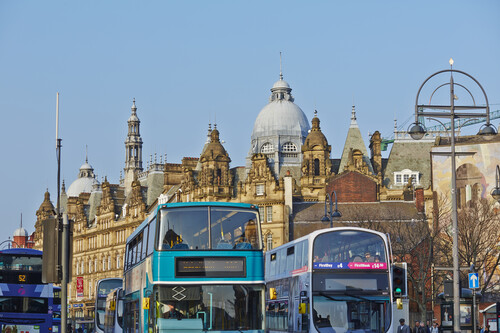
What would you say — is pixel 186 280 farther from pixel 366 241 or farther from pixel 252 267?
pixel 366 241

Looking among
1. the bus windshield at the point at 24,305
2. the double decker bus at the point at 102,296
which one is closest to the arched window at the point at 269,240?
the double decker bus at the point at 102,296

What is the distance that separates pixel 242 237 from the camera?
27500 mm

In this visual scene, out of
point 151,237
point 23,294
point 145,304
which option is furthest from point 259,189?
point 145,304

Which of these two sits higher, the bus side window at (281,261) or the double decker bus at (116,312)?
the bus side window at (281,261)

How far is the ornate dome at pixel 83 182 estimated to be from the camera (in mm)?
190250

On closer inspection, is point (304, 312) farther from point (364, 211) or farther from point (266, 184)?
point (266, 184)

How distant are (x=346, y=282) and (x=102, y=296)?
98.7ft

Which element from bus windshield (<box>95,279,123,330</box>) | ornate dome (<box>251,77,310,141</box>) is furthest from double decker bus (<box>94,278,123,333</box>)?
ornate dome (<box>251,77,310,141</box>)

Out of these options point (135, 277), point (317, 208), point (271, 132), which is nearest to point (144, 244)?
point (135, 277)

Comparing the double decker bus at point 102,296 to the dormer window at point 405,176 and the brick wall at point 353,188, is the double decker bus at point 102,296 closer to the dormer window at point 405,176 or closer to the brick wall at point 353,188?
the brick wall at point 353,188

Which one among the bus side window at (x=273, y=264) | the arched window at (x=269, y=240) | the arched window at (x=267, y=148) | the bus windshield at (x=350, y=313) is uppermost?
the arched window at (x=267, y=148)

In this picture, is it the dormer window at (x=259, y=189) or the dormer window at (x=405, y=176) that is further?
the dormer window at (x=405, y=176)

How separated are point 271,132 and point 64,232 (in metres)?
112

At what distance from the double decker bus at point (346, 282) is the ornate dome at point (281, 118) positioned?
97.0 meters
